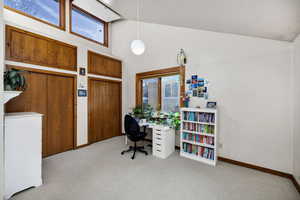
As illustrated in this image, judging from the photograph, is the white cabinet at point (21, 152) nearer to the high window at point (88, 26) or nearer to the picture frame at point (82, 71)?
the picture frame at point (82, 71)

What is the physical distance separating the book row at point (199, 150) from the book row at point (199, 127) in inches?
14.5

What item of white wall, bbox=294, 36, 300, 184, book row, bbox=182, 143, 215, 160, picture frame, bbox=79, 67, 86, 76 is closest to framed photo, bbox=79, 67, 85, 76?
picture frame, bbox=79, 67, 86, 76

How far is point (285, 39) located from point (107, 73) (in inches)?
163

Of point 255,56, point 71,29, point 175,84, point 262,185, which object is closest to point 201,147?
point 262,185

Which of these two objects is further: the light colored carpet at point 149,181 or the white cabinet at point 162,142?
the white cabinet at point 162,142

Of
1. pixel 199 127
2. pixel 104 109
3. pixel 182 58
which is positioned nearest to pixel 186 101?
pixel 199 127

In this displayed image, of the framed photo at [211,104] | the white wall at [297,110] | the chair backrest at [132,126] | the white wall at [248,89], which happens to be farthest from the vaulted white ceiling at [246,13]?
the chair backrest at [132,126]

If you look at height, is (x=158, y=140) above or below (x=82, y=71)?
below

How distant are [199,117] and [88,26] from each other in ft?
14.3

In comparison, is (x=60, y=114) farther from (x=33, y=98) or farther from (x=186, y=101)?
(x=186, y=101)

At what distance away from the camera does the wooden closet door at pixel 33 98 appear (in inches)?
102

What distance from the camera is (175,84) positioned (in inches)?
146

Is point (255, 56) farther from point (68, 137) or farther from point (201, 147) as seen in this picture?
point (68, 137)

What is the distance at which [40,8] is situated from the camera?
324cm
